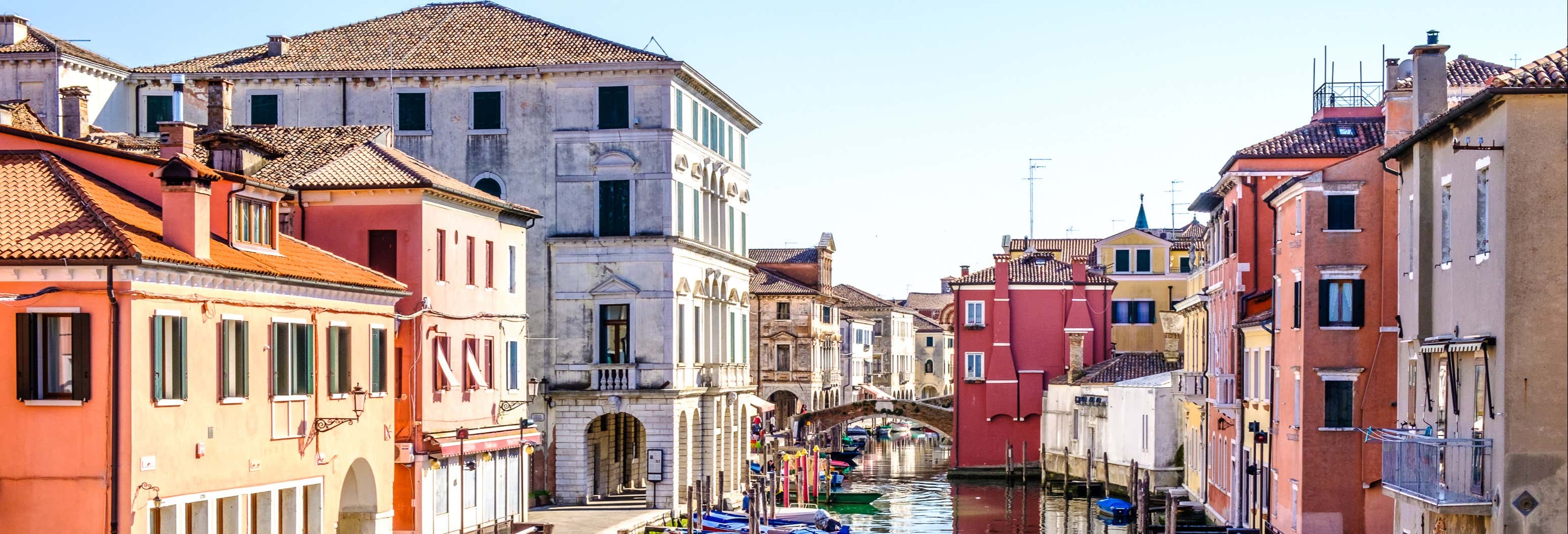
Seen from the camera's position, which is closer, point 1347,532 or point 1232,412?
point 1347,532

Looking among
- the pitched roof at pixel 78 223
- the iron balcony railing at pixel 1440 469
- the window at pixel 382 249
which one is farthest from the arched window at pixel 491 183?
the iron balcony railing at pixel 1440 469

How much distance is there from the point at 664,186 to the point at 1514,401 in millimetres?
27893

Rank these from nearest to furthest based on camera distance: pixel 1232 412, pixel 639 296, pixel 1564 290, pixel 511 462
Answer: pixel 1564 290 → pixel 511 462 → pixel 1232 412 → pixel 639 296

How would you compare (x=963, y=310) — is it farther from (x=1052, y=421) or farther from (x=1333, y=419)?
(x=1333, y=419)

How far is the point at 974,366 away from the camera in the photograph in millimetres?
68500

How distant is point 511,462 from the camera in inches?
1422

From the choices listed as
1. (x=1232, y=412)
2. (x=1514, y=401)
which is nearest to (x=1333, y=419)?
(x=1232, y=412)

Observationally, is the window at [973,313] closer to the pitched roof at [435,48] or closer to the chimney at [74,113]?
the pitched roof at [435,48]

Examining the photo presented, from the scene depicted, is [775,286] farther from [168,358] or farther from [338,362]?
[168,358]

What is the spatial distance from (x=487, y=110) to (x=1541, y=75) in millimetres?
30082

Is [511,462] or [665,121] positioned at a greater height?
[665,121]

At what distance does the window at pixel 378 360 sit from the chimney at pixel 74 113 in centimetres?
547

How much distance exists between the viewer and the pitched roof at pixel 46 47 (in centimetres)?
4400

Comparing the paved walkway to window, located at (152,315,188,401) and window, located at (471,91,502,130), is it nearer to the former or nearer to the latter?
window, located at (471,91,502,130)
